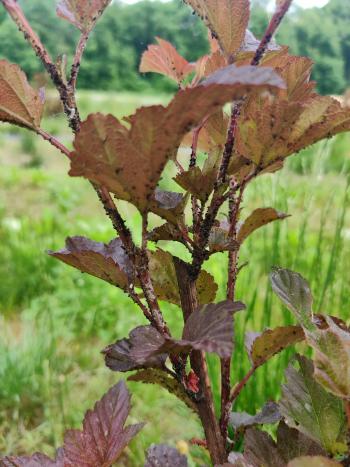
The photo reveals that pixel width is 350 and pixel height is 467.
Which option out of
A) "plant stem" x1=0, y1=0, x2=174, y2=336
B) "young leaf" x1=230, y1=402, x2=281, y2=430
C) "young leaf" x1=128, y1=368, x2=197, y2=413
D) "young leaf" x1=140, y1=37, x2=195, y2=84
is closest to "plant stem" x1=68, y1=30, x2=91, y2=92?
"plant stem" x1=0, y1=0, x2=174, y2=336

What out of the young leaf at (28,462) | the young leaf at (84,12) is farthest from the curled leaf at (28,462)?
the young leaf at (84,12)

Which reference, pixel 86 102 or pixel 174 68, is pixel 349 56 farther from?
pixel 174 68

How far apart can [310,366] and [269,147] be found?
0.59 feet

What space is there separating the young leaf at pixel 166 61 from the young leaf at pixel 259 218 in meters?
0.16

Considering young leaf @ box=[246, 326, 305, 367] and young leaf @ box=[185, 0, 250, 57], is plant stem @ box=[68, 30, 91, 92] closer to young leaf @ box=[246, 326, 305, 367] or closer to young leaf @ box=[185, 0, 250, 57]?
young leaf @ box=[185, 0, 250, 57]

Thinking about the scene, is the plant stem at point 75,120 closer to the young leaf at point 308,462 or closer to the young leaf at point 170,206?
the young leaf at point 170,206

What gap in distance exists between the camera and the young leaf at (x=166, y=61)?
496mm

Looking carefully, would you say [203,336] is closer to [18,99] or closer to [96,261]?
[96,261]

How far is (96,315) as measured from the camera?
1910mm

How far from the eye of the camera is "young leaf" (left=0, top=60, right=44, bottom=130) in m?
0.35

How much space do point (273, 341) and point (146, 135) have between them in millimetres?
238

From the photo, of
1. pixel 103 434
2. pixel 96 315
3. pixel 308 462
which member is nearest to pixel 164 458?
pixel 103 434

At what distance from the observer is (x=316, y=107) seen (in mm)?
337

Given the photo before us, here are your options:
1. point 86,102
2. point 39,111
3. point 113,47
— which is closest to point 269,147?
point 39,111
